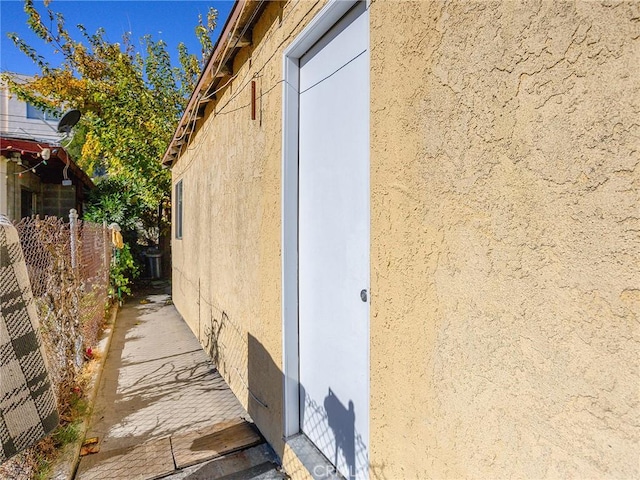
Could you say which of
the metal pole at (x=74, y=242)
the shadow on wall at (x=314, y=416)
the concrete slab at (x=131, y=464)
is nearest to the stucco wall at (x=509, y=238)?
the shadow on wall at (x=314, y=416)

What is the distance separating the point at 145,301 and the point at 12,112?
16.3 meters

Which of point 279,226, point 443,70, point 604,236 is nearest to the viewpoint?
point 604,236

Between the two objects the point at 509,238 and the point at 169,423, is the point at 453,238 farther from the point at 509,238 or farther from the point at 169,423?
the point at 169,423

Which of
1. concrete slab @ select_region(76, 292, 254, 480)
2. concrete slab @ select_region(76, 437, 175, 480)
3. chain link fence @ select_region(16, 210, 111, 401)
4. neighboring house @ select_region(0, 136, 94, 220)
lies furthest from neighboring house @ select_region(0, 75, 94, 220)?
concrete slab @ select_region(76, 437, 175, 480)

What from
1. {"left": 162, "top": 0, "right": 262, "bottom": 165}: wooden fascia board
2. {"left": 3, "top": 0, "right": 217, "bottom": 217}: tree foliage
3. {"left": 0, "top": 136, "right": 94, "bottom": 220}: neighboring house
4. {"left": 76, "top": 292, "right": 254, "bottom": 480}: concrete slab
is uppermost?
{"left": 3, "top": 0, "right": 217, "bottom": 217}: tree foliage

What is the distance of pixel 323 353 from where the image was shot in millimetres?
2686

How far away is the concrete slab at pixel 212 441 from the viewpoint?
3.09 metres

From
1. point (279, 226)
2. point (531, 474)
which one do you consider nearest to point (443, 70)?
point (531, 474)

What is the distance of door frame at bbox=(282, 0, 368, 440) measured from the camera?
290 cm

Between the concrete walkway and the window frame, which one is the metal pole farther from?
the window frame

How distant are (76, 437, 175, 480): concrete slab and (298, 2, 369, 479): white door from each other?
3.87 ft

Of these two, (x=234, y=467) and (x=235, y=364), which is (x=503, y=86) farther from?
(x=235, y=364)

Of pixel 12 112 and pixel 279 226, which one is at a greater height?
pixel 12 112

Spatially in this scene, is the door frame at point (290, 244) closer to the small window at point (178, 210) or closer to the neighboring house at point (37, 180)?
the small window at point (178, 210)
